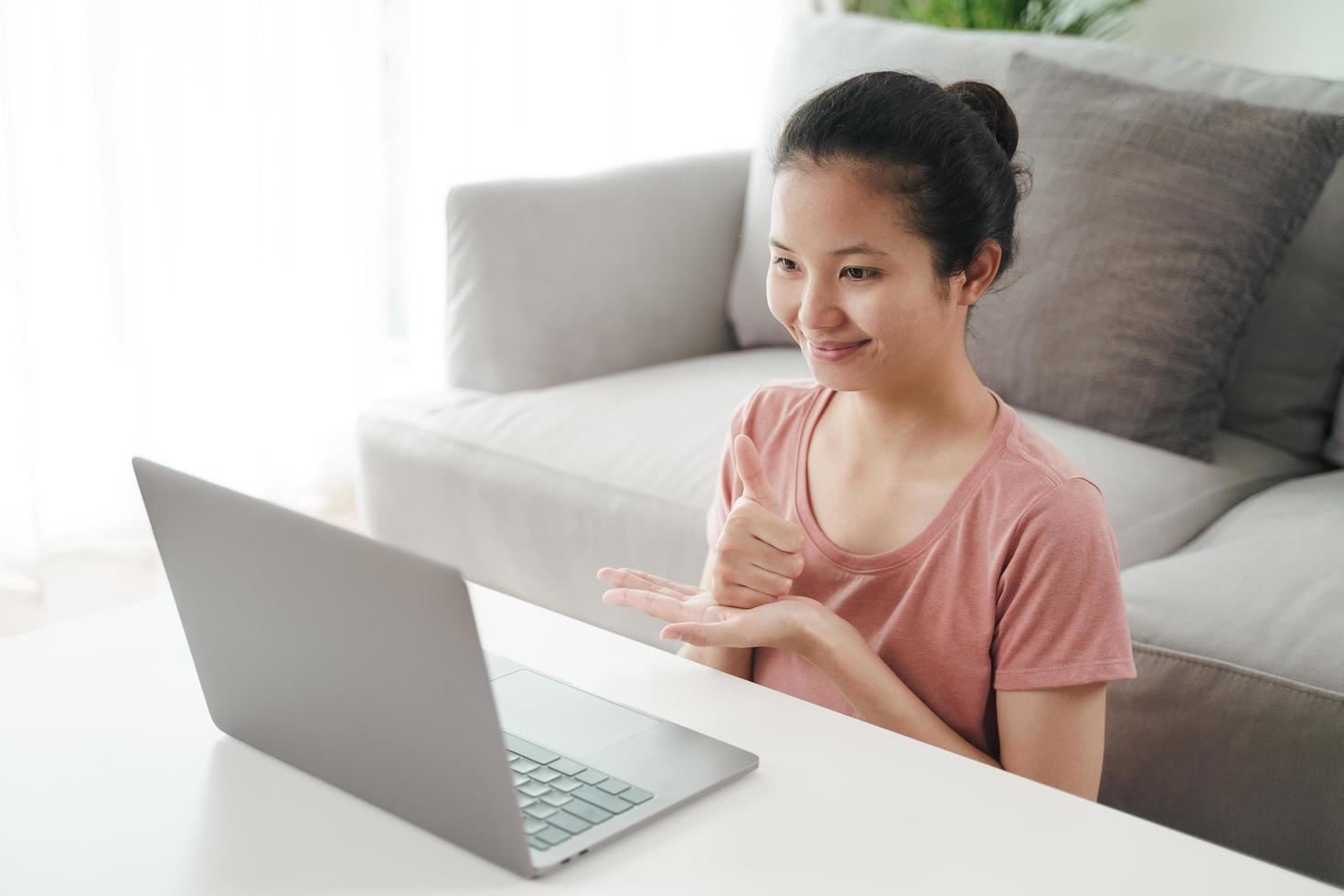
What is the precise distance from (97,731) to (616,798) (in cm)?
34

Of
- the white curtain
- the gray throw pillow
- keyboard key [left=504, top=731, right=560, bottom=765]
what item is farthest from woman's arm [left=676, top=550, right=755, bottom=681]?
the white curtain

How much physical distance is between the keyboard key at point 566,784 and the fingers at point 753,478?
32 cm

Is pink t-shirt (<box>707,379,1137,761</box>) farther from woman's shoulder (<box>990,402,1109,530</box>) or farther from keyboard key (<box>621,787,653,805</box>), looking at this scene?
keyboard key (<box>621,787,653,805</box>)

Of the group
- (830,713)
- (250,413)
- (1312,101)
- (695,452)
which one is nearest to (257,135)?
(250,413)

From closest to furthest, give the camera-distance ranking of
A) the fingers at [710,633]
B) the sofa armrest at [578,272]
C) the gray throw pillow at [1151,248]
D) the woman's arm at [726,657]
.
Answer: the fingers at [710,633]
the woman's arm at [726,657]
the gray throw pillow at [1151,248]
the sofa armrest at [578,272]

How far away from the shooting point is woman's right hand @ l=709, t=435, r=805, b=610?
101 cm

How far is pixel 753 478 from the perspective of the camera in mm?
1057

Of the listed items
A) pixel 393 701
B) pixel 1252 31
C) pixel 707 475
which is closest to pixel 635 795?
pixel 393 701

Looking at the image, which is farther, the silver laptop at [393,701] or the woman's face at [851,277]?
the woman's face at [851,277]

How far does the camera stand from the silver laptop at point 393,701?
67 centimetres

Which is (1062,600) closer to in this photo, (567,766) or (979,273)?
(979,273)

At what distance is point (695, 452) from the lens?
1786 millimetres

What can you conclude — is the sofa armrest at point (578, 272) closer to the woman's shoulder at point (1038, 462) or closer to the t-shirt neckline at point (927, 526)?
the t-shirt neckline at point (927, 526)

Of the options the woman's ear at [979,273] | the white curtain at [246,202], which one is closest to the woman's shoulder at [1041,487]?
the woman's ear at [979,273]
